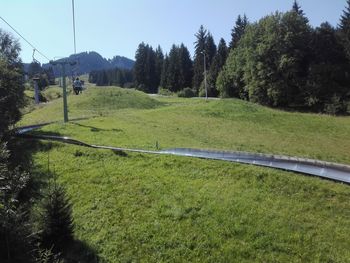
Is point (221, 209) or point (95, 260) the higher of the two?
point (221, 209)

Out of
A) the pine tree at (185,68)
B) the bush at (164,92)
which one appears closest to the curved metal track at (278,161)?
the bush at (164,92)

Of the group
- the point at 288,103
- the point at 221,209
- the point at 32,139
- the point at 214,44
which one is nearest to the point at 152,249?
the point at 221,209

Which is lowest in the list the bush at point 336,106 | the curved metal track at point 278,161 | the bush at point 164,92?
the curved metal track at point 278,161

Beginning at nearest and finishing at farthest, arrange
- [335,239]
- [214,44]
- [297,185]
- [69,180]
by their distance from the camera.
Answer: [335,239] → [297,185] → [69,180] → [214,44]

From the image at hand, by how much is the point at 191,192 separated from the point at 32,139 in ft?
46.9

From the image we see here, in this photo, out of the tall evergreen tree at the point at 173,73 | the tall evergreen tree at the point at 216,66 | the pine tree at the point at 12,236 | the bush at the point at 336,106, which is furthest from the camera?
the tall evergreen tree at the point at 173,73

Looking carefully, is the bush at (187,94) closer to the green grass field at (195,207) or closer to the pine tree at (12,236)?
the green grass field at (195,207)

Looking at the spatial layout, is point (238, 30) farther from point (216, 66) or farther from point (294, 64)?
point (294, 64)

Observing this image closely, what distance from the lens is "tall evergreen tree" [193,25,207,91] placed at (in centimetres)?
10588

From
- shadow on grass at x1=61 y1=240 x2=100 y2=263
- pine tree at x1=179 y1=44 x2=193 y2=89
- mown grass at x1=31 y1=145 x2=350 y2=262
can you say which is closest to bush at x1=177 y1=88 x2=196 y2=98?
pine tree at x1=179 y1=44 x2=193 y2=89

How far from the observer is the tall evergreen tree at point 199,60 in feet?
347

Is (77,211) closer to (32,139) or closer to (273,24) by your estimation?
(32,139)

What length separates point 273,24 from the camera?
6681 centimetres

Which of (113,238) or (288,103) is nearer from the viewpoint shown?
(113,238)
